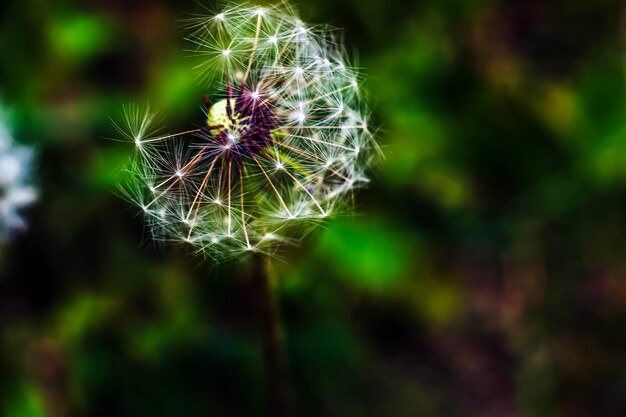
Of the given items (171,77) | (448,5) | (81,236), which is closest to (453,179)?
(448,5)

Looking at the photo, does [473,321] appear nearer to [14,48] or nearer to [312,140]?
[312,140]

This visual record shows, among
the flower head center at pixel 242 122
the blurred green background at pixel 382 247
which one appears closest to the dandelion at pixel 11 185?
the blurred green background at pixel 382 247

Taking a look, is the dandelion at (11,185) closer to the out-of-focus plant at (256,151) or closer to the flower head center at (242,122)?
the out-of-focus plant at (256,151)

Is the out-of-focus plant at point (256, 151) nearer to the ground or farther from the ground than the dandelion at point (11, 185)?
nearer to the ground

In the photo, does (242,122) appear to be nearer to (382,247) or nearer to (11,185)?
(11,185)

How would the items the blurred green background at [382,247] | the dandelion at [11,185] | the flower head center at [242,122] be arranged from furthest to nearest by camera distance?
the blurred green background at [382,247]
the dandelion at [11,185]
the flower head center at [242,122]

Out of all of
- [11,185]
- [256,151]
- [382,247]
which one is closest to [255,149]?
[256,151]

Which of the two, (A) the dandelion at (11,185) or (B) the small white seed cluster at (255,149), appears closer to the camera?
(B) the small white seed cluster at (255,149)
